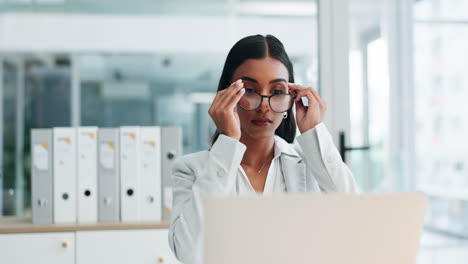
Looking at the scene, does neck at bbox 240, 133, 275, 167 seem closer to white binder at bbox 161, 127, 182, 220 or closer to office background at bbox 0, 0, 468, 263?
white binder at bbox 161, 127, 182, 220

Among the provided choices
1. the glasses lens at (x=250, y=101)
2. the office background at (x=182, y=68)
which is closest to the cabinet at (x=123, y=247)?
the office background at (x=182, y=68)

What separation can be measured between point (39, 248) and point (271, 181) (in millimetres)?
1202

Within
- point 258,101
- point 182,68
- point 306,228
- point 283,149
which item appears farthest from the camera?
point 182,68

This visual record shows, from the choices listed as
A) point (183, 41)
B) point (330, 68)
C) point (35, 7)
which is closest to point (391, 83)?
point (330, 68)

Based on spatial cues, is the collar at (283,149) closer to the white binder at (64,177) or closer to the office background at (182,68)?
the office background at (182,68)

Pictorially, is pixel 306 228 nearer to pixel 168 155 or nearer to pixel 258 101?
pixel 258 101

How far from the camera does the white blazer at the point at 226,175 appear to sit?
116 cm

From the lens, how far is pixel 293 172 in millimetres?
1368

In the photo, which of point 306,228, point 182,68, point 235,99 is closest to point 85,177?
point 182,68

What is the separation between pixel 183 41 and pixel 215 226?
1933 mm

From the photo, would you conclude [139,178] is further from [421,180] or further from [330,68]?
[421,180]

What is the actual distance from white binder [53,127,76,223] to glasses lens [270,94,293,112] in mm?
1157

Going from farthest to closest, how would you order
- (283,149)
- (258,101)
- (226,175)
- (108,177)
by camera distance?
(108,177) < (283,149) < (258,101) < (226,175)

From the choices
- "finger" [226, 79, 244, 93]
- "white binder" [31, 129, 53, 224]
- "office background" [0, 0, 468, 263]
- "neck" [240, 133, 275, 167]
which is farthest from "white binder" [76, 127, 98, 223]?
"finger" [226, 79, 244, 93]
